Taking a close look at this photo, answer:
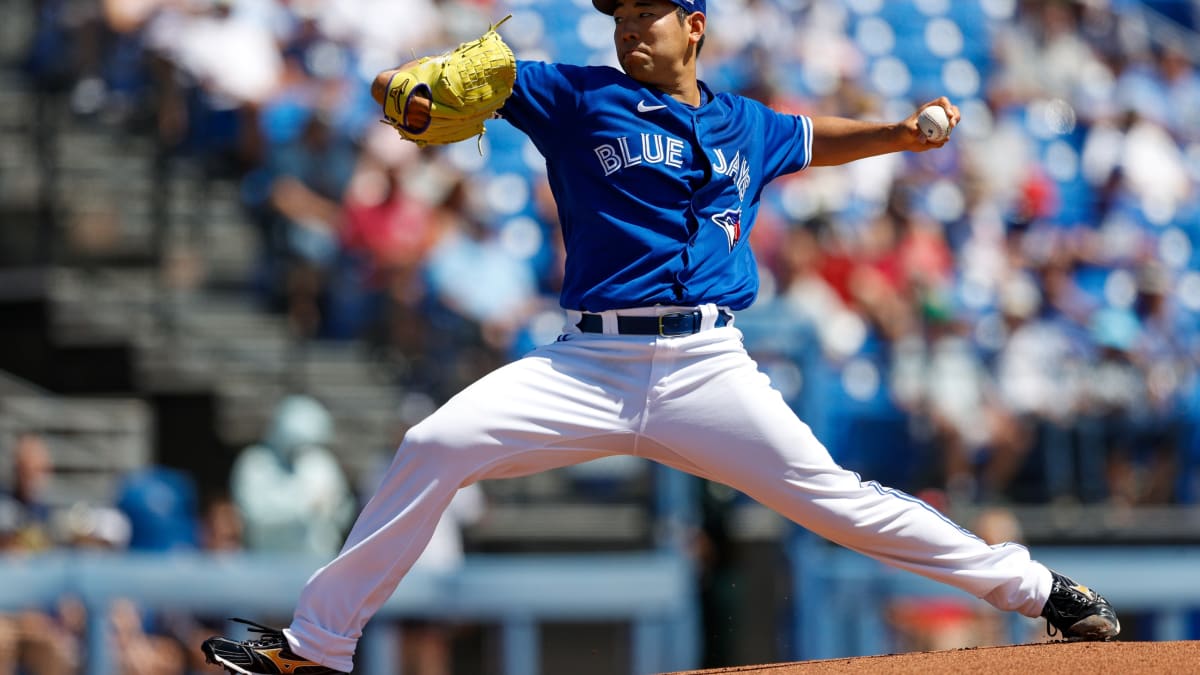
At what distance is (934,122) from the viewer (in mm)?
3834

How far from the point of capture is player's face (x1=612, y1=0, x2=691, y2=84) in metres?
3.64

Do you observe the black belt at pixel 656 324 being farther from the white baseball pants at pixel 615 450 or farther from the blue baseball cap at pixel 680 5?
the blue baseball cap at pixel 680 5

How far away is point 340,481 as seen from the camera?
7.06 metres

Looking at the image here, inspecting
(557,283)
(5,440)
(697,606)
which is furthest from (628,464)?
(5,440)

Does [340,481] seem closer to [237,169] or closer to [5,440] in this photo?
[5,440]

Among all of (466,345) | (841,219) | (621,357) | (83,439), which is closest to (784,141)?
(621,357)

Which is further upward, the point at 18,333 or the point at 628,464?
the point at 18,333

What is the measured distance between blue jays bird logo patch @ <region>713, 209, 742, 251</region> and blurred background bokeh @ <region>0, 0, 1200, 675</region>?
2510mm

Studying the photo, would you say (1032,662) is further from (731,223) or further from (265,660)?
(265,660)

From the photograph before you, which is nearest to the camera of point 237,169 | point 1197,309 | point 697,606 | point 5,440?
point 697,606

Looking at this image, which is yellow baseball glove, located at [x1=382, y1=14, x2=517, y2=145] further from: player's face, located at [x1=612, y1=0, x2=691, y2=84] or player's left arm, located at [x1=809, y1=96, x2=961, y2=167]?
player's left arm, located at [x1=809, y1=96, x2=961, y2=167]

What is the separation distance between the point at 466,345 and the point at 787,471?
4221mm

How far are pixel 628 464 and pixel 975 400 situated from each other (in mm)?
1932

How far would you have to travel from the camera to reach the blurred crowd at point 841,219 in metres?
7.70
